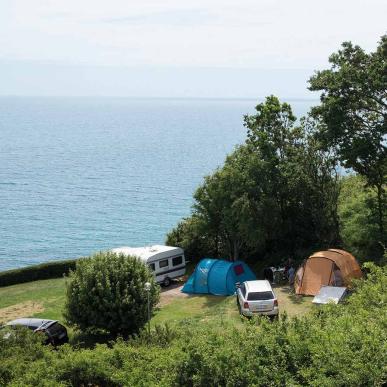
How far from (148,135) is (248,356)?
17027 centimetres

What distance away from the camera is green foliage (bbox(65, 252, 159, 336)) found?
841 inches

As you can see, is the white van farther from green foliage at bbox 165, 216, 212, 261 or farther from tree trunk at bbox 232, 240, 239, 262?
tree trunk at bbox 232, 240, 239, 262

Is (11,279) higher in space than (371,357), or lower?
lower

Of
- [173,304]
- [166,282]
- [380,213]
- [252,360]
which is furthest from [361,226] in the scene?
[252,360]

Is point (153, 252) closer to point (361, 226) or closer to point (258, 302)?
point (258, 302)

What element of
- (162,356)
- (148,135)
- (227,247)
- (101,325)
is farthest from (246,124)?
(148,135)

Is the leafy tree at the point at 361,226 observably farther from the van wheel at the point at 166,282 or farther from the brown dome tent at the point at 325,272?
the van wheel at the point at 166,282

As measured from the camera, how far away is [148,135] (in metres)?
179

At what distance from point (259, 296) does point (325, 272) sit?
4.33 m

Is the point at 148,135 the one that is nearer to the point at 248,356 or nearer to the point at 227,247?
the point at 227,247

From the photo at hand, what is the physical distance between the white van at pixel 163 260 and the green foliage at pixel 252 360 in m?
16.0

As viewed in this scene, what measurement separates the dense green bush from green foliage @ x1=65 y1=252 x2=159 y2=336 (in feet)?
50.9

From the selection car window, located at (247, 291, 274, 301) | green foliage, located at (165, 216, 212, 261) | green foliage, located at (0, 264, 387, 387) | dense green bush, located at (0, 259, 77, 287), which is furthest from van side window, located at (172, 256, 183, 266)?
green foliage, located at (0, 264, 387, 387)

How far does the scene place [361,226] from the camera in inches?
1123
